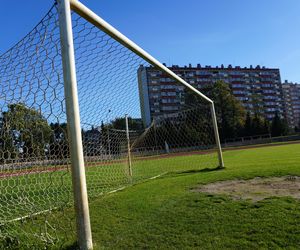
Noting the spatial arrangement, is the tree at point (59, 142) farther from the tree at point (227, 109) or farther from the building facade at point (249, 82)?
the building facade at point (249, 82)

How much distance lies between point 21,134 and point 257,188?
13.9 feet

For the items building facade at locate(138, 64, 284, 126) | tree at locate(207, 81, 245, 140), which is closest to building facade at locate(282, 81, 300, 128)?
building facade at locate(138, 64, 284, 126)

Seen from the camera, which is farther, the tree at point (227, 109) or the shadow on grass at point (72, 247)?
the tree at point (227, 109)

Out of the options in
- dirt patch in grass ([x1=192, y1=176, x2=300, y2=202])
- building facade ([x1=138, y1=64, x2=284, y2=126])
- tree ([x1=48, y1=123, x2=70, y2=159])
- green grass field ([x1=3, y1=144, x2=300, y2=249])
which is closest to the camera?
green grass field ([x1=3, y1=144, x2=300, y2=249])

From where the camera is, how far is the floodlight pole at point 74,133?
3629 mm

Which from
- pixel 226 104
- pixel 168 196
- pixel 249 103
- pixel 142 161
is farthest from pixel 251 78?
pixel 168 196

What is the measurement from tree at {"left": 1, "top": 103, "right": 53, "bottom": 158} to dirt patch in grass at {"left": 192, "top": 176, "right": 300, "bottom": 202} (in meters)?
2.95

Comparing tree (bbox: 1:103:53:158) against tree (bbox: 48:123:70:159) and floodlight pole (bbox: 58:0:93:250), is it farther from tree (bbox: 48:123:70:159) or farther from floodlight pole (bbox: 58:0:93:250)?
floodlight pole (bbox: 58:0:93:250)

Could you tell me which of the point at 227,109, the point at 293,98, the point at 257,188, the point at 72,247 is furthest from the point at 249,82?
the point at 72,247

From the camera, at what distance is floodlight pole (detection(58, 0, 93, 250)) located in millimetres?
3629

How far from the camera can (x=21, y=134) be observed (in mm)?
5836

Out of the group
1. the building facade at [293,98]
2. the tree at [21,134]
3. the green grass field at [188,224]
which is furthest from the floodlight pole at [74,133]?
the building facade at [293,98]

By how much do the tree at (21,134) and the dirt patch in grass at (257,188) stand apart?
2950 mm

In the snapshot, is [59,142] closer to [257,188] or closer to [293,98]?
[257,188]
